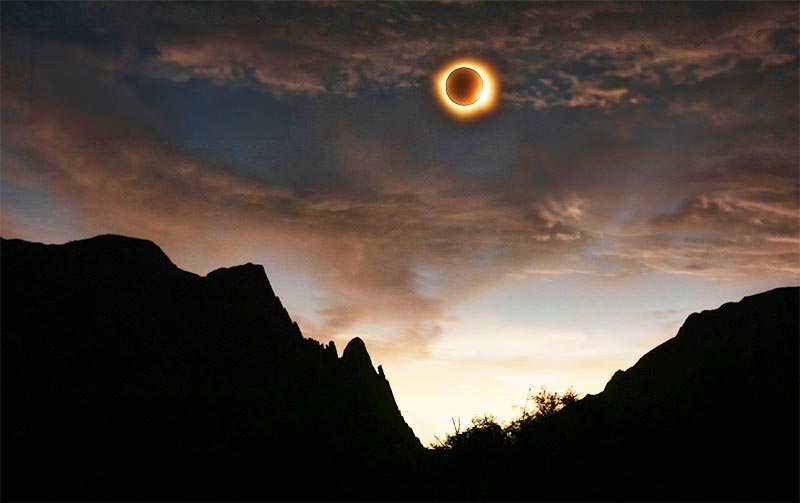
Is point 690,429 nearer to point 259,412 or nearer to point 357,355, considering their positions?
point 259,412

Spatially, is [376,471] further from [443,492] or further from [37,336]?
[37,336]

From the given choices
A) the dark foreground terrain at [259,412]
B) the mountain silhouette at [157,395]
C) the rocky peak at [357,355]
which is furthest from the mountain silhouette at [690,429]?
the rocky peak at [357,355]

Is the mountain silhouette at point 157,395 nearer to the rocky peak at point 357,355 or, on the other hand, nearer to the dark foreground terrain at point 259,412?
the dark foreground terrain at point 259,412

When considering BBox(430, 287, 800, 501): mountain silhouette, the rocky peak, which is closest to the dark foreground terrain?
BBox(430, 287, 800, 501): mountain silhouette

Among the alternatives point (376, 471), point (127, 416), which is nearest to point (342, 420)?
point (376, 471)

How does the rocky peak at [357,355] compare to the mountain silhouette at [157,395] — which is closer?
the mountain silhouette at [157,395]

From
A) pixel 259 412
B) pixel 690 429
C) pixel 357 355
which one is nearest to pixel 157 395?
pixel 259 412
